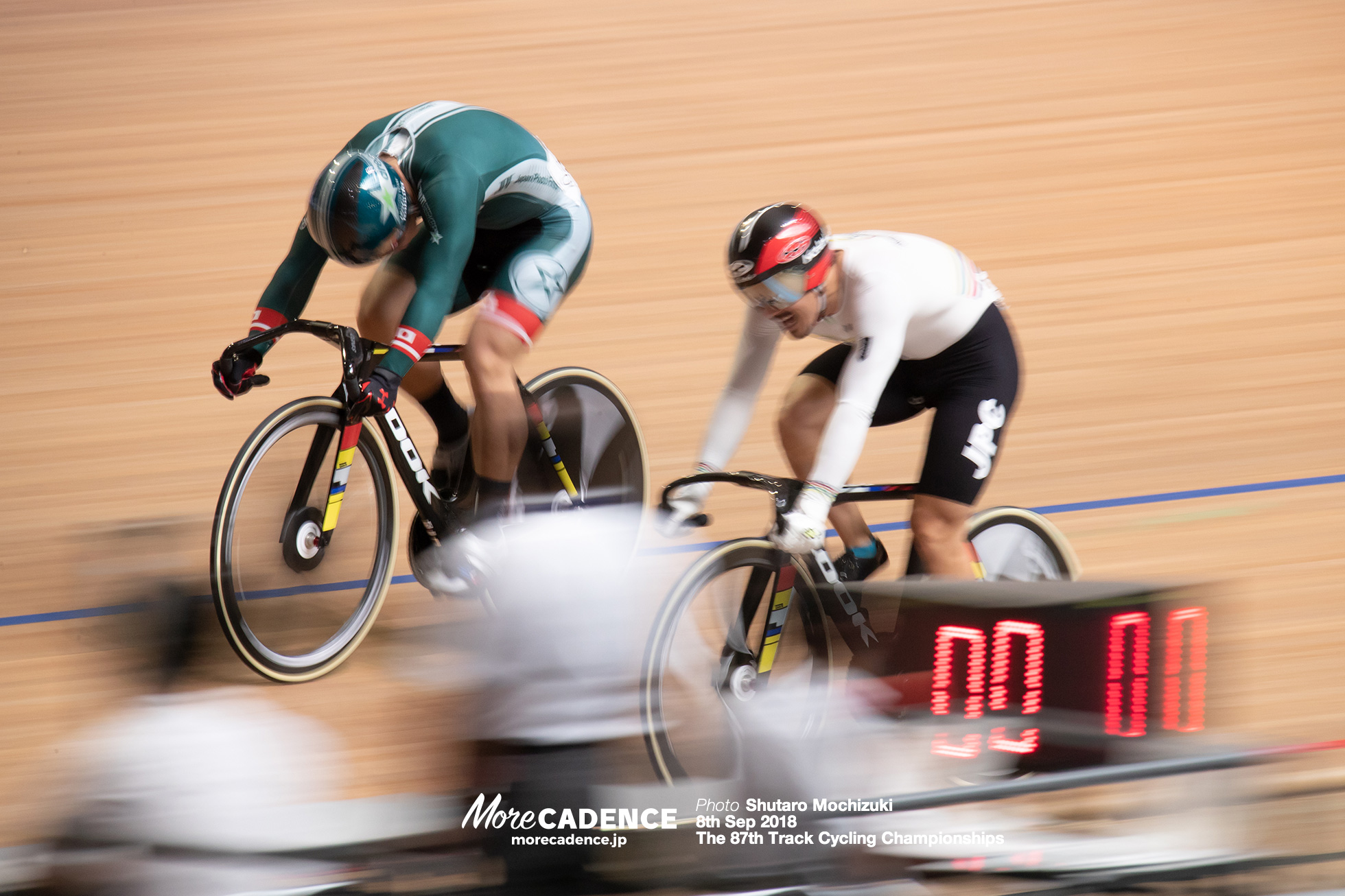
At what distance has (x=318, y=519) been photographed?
8.50 feet

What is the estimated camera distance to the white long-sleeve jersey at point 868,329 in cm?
208

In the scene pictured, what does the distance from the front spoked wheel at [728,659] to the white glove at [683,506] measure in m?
0.15

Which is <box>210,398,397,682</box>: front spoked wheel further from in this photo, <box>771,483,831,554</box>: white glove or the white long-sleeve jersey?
<box>771,483,831,554</box>: white glove

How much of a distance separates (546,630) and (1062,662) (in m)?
0.79

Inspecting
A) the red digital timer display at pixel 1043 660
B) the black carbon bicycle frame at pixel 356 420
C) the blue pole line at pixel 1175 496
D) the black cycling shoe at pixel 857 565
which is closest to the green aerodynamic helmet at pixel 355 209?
the black carbon bicycle frame at pixel 356 420

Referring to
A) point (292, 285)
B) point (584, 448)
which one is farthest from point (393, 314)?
point (584, 448)

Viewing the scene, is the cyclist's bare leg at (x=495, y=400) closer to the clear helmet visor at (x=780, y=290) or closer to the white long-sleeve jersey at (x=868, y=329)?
the white long-sleeve jersey at (x=868, y=329)

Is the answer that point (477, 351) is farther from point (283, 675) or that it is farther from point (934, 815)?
point (934, 815)

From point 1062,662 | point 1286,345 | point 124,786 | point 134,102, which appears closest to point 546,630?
point 124,786

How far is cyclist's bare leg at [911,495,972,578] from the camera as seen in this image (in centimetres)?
228

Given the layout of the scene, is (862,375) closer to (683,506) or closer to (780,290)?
(780,290)

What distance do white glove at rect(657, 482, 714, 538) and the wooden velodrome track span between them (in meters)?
0.55

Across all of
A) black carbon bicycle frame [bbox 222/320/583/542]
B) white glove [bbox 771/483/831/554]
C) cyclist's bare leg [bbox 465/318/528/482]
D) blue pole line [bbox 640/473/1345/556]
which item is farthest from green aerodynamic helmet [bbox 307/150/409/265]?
blue pole line [bbox 640/473/1345/556]

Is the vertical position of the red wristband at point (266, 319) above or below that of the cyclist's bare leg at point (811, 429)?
above
